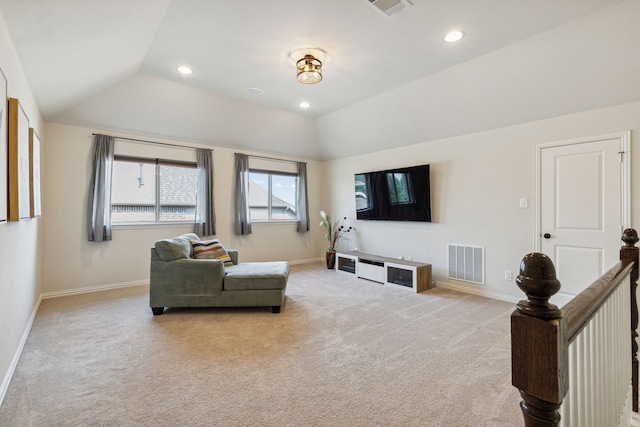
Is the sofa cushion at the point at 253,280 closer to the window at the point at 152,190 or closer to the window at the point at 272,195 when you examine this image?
the window at the point at 152,190

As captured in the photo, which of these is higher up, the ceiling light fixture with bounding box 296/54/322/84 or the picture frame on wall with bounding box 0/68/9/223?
the ceiling light fixture with bounding box 296/54/322/84

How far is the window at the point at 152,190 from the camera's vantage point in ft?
15.2

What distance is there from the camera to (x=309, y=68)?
325cm

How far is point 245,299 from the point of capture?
3441 millimetres

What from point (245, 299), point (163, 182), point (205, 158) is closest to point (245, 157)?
point (205, 158)

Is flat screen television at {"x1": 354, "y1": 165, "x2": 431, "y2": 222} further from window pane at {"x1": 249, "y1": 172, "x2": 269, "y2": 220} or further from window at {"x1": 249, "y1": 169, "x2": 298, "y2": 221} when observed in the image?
window pane at {"x1": 249, "y1": 172, "x2": 269, "y2": 220}

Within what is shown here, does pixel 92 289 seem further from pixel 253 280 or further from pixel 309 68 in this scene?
pixel 309 68

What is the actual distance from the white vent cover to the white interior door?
29.8 inches

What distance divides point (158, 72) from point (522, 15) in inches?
160

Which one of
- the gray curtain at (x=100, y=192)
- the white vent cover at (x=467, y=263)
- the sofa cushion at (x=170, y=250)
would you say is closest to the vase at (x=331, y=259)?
the white vent cover at (x=467, y=263)

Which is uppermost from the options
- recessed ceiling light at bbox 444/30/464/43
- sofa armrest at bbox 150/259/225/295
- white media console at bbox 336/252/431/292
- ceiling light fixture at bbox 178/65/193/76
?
ceiling light fixture at bbox 178/65/193/76

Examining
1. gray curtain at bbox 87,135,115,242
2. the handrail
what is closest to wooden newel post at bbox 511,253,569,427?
the handrail

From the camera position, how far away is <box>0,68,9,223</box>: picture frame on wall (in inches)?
73.0

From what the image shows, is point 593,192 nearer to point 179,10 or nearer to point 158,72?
point 179,10
